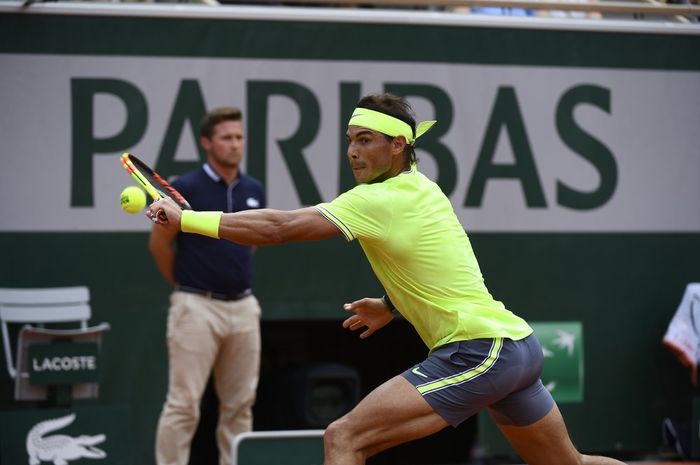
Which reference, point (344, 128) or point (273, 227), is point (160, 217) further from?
point (344, 128)

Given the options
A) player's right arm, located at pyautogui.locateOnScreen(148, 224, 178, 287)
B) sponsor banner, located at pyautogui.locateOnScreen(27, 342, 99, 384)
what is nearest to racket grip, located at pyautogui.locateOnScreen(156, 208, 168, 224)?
player's right arm, located at pyautogui.locateOnScreen(148, 224, 178, 287)

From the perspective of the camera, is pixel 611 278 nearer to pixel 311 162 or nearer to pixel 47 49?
pixel 311 162

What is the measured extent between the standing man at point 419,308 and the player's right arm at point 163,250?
2.43 meters

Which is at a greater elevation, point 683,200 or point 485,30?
point 485,30

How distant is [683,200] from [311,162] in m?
2.73

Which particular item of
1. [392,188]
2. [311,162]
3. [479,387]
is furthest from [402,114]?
[311,162]

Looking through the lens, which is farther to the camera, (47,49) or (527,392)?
(47,49)

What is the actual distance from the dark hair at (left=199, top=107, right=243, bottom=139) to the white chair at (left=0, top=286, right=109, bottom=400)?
134 cm

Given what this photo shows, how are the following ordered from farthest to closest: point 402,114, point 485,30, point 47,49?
Result: point 485,30
point 47,49
point 402,114

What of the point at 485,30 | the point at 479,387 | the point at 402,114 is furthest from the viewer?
the point at 485,30

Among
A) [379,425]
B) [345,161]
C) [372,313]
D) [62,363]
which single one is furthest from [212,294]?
[379,425]

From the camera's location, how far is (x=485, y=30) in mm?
8531

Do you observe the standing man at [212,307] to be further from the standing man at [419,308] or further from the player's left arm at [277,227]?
the player's left arm at [277,227]

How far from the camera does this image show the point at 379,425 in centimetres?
483
